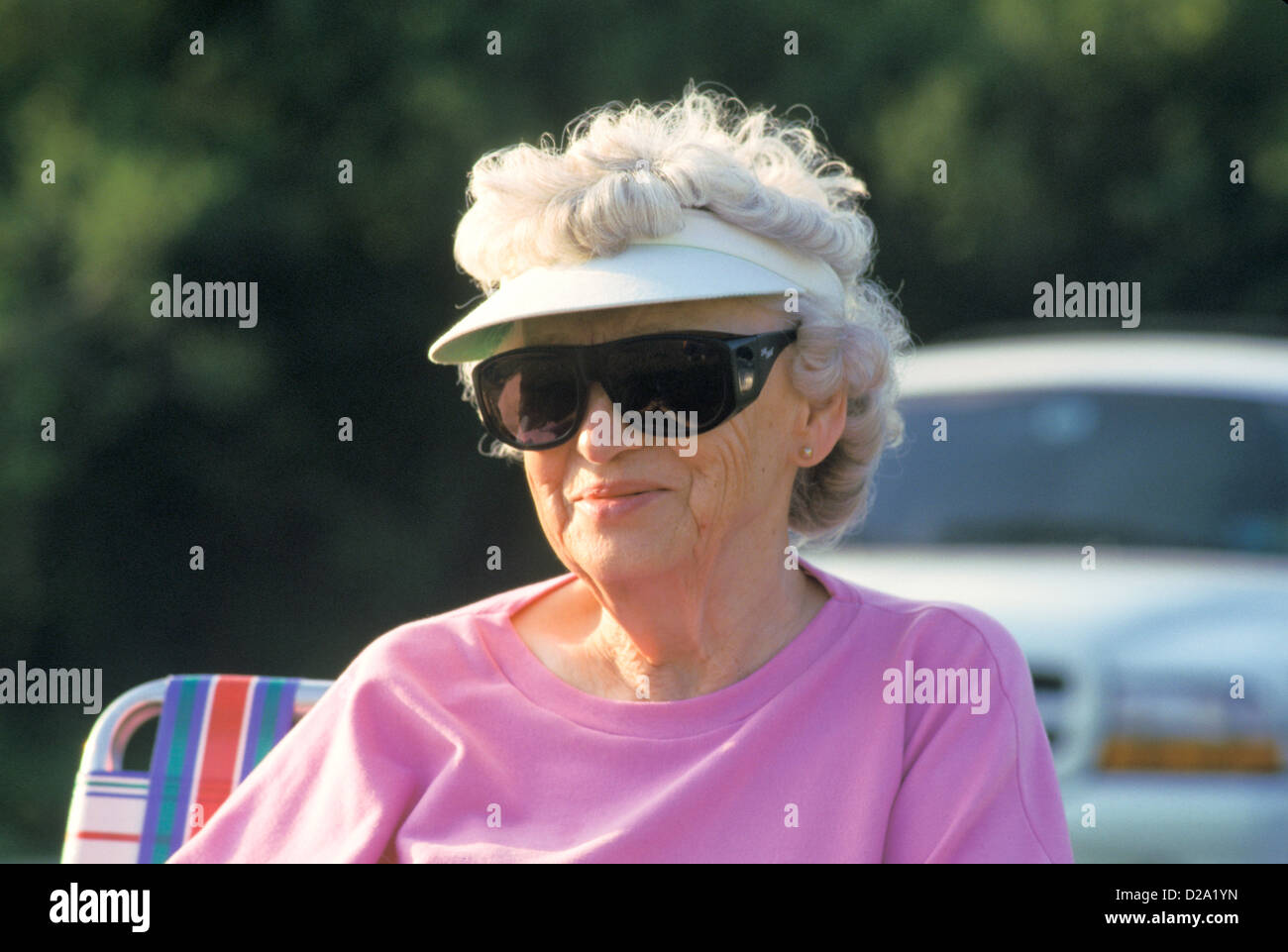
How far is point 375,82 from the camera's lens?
26.5 feet

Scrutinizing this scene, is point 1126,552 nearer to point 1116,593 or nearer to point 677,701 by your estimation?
point 1116,593

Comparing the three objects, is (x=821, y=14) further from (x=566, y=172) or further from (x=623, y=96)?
(x=566, y=172)

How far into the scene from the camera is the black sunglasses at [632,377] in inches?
92.2

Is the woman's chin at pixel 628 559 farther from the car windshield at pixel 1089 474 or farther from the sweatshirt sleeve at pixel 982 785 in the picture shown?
the car windshield at pixel 1089 474

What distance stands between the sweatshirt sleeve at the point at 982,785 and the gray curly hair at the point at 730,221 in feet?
1.69

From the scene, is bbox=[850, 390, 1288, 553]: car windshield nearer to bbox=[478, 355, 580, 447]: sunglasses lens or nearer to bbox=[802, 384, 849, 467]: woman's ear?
bbox=[802, 384, 849, 467]: woman's ear

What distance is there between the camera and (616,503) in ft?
7.82

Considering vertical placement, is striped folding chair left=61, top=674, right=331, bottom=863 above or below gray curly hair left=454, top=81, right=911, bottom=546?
below

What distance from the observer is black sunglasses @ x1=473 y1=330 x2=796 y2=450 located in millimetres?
2342

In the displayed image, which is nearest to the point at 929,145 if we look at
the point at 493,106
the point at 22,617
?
the point at 493,106

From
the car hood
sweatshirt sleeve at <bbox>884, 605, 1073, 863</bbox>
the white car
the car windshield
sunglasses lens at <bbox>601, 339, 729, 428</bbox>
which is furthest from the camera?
the car windshield

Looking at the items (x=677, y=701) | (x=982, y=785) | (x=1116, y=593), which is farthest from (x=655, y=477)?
(x=1116, y=593)

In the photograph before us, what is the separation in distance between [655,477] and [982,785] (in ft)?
2.15

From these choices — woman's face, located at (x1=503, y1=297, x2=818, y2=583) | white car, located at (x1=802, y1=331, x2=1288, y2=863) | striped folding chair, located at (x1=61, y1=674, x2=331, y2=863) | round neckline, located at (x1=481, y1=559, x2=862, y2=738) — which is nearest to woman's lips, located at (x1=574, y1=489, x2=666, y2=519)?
woman's face, located at (x1=503, y1=297, x2=818, y2=583)
